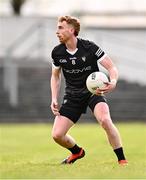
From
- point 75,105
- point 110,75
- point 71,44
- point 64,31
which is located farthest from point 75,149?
point 64,31

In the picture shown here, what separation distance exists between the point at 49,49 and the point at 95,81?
24265mm

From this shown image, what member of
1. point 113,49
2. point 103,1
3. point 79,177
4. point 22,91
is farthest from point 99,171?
point 103,1

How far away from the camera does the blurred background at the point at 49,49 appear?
1272 inches

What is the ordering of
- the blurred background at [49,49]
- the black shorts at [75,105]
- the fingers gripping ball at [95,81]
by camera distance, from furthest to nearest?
the blurred background at [49,49]
the black shorts at [75,105]
the fingers gripping ball at [95,81]

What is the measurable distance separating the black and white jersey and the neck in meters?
0.05

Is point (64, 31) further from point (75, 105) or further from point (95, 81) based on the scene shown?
point (75, 105)

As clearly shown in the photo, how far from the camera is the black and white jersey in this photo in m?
12.1

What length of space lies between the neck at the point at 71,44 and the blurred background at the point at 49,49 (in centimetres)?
1874

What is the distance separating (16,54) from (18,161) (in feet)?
81.9

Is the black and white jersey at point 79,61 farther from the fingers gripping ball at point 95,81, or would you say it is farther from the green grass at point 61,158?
the green grass at point 61,158

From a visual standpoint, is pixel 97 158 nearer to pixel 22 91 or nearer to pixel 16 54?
pixel 22 91

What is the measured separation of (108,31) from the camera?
40.9 metres

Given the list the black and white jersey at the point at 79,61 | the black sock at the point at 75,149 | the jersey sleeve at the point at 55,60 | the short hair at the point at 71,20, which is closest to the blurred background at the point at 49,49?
the black sock at the point at 75,149

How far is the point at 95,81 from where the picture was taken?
11766mm
